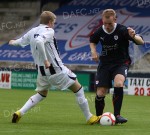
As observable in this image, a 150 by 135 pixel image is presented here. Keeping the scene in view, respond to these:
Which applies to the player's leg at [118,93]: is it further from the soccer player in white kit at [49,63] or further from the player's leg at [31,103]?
the player's leg at [31,103]

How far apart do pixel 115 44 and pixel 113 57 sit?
0.24 meters

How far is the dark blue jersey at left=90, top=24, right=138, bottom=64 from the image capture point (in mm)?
10023

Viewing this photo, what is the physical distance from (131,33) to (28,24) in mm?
23414

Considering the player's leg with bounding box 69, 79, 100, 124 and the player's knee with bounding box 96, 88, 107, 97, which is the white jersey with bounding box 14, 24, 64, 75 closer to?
the player's leg with bounding box 69, 79, 100, 124

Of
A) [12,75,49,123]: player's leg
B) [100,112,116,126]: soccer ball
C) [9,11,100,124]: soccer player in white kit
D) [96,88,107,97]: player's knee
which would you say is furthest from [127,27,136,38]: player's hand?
[12,75,49,123]: player's leg

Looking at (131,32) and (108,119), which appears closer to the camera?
(108,119)

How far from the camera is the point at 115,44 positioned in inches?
396

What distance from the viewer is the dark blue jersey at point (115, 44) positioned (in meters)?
10.0

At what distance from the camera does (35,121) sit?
34.0 ft

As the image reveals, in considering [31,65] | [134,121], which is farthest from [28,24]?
[134,121]

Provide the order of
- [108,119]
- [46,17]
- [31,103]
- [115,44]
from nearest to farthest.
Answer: [46,17] < [108,119] < [31,103] < [115,44]

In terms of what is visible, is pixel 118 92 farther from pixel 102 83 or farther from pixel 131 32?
pixel 131 32

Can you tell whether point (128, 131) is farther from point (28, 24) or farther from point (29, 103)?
point (28, 24)

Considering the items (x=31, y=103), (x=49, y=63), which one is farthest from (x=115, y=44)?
(x=31, y=103)
